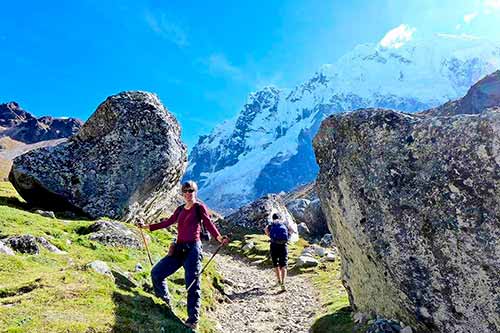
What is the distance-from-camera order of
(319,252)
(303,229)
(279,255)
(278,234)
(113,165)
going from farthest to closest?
(303,229)
(319,252)
(113,165)
(278,234)
(279,255)

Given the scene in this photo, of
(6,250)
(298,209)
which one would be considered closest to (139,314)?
(6,250)

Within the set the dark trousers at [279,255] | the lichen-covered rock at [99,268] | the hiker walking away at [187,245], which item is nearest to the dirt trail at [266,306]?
the dark trousers at [279,255]

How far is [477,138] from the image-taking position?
12453 mm

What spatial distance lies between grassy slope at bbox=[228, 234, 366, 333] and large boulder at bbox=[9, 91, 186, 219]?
923 cm

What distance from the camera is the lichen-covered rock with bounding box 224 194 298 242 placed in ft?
183

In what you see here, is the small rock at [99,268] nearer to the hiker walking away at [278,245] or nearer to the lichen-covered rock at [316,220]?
the hiker walking away at [278,245]

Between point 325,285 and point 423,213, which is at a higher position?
point 423,213

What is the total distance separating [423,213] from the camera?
13289 mm

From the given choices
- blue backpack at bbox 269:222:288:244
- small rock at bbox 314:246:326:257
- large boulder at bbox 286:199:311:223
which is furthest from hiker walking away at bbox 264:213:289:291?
large boulder at bbox 286:199:311:223

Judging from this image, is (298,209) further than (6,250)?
Yes

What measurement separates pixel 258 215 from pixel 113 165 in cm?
2672

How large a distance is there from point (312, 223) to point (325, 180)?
4253cm

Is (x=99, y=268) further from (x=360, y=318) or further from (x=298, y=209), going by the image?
(x=298, y=209)

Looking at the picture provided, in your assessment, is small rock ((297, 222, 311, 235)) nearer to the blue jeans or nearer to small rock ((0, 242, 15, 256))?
the blue jeans
